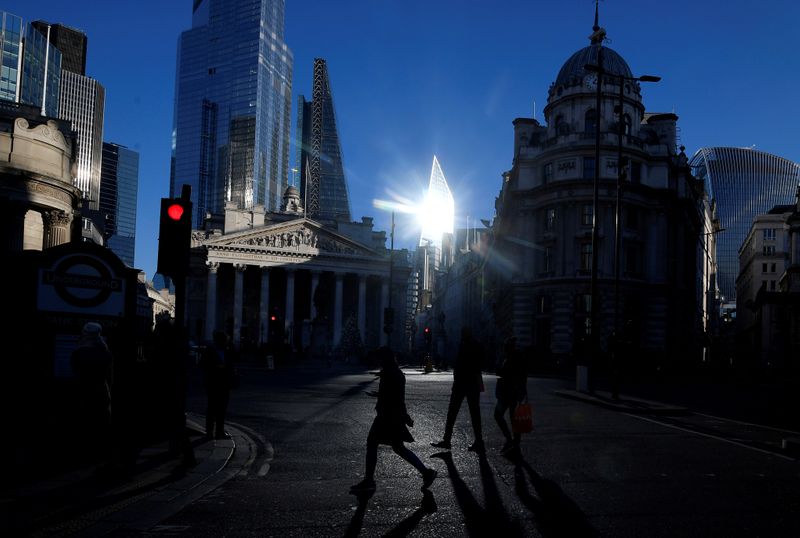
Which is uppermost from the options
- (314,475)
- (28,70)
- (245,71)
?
(245,71)

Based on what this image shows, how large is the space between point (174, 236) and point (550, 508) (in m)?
5.62

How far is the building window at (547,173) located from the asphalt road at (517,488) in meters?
39.5

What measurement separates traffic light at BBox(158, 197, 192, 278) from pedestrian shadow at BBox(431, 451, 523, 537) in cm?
424

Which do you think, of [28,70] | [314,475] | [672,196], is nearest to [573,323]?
[672,196]

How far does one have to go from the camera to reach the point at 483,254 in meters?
87.1

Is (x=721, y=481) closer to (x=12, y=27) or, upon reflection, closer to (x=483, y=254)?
(x=483, y=254)

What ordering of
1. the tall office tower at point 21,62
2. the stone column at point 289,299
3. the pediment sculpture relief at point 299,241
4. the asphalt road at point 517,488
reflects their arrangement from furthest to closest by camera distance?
the tall office tower at point 21,62 → the pediment sculpture relief at point 299,241 → the stone column at point 289,299 → the asphalt road at point 517,488

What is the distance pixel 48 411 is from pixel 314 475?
3925 millimetres

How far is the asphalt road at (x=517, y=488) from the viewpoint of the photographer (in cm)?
630

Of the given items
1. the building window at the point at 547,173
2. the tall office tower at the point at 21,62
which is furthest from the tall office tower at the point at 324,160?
the building window at the point at 547,173

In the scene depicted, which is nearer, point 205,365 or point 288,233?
point 205,365

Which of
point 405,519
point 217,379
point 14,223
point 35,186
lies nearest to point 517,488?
point 405,519

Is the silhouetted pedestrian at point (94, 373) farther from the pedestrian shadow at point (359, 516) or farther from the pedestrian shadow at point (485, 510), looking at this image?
the pedestrian shadow at point (485, 510)

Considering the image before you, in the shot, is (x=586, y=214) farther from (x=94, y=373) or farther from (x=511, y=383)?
(x=94, y=373)
